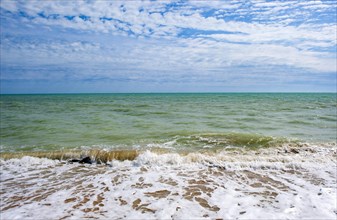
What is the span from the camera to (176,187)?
662cm

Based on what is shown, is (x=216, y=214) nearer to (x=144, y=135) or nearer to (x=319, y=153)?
(x=319, y=153)

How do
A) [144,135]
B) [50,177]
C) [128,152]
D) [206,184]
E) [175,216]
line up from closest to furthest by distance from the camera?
[175,216], [206,184], [50,177], [128,152], [144,135]

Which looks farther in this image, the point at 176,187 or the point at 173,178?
the point at 173,178

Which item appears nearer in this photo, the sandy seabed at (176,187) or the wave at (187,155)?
the sandy seabed at (176,187)

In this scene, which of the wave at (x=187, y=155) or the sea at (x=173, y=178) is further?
the wave at (x=187, y=155)

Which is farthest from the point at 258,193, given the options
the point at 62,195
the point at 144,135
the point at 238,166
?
the point at 144,135

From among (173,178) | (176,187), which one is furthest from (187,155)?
(176,187)

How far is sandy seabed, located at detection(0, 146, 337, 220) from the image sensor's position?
525 centimetres

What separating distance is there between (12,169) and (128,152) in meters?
3.87

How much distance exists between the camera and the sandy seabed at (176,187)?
17.2 ft

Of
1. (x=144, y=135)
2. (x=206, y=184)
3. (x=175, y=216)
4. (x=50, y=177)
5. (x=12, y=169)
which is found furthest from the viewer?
(x=144, y=135)

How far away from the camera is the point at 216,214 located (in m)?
5.14

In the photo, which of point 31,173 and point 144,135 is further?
point 144,135

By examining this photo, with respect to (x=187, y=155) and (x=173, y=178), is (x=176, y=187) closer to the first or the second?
(x=173, y=178)
